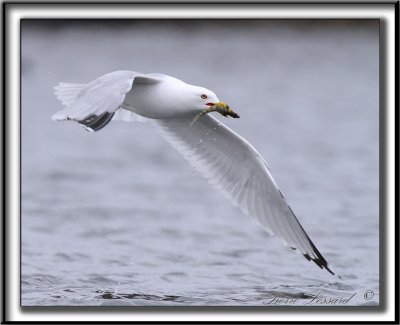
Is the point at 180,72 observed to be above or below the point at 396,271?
above

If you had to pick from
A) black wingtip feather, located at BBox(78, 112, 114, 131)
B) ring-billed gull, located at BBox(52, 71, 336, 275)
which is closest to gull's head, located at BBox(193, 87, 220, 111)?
ring-billed gull, located at BBox(52, 71, 336, 275)

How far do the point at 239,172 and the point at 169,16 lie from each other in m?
1.09

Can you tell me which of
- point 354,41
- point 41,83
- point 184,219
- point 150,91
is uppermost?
point 354,41

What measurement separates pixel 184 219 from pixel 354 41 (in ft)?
35.1

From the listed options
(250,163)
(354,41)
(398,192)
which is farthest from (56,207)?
(354,41)

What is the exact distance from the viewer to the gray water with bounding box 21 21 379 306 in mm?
5309

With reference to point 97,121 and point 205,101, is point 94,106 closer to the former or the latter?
point 97,121

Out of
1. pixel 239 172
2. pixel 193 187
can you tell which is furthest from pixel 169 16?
pixel 193 187

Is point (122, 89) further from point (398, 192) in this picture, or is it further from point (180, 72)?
point (180, 72)

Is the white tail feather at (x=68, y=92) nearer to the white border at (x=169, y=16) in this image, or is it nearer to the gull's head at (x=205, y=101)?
the white border at (x=169, y=16)

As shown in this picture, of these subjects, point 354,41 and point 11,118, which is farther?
point 354,41

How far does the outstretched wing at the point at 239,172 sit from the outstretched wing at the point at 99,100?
0.72 meters

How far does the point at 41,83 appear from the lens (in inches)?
545

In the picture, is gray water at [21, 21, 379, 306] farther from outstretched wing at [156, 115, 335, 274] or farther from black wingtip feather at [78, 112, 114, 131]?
black wingtip feather at [78, 112, 114, 131]
